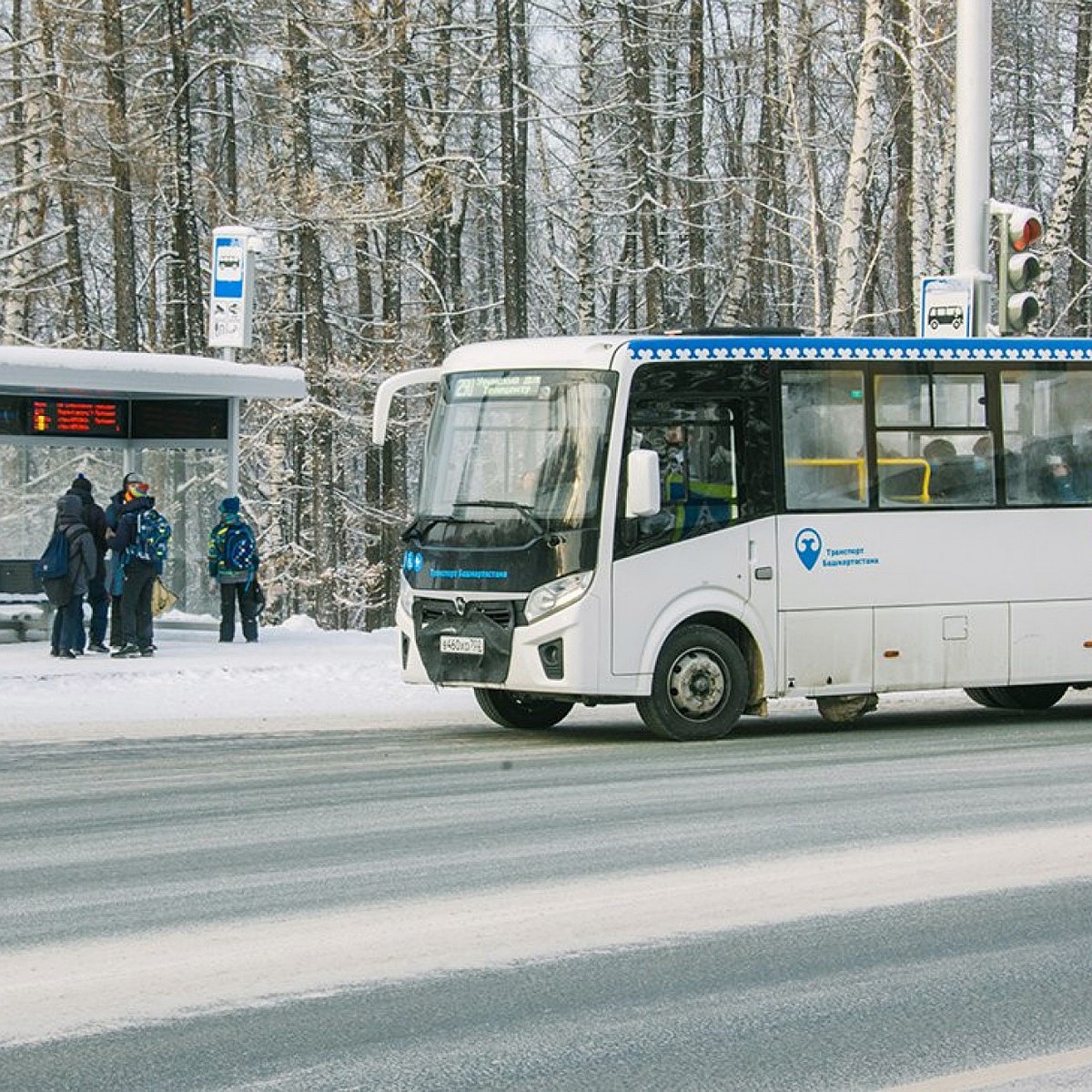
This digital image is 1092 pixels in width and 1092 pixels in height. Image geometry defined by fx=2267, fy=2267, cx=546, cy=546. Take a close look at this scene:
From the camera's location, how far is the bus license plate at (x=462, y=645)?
1502 cm

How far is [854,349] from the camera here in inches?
634

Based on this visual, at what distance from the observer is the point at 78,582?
21.2m

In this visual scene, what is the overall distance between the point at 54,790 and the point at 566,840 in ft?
11.4

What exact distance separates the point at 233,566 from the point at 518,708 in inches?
301

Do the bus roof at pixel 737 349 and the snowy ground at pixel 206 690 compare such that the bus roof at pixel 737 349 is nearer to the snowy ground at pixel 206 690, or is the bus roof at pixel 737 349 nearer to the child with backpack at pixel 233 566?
the snowy ground at pixel 206 690

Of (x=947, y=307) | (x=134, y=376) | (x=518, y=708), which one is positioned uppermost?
(x=947, y=307)

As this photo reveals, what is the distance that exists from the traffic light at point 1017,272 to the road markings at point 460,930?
8.45m

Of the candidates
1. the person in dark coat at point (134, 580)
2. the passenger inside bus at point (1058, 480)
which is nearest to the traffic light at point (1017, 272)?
the passenger inside bus at point (1058, 480)

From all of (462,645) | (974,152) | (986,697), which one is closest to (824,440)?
(462,645)

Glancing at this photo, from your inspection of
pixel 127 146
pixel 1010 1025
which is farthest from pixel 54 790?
pixel 127 146

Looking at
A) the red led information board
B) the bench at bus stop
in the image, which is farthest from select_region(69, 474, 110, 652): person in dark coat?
the red led information board

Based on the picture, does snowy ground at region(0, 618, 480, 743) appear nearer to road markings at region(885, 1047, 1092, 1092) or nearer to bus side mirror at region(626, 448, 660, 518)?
bus side mirror at region(626, 448, 660, 518)

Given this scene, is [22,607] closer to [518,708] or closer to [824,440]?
[518,708]

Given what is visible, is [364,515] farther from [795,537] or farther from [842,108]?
[795,537]
